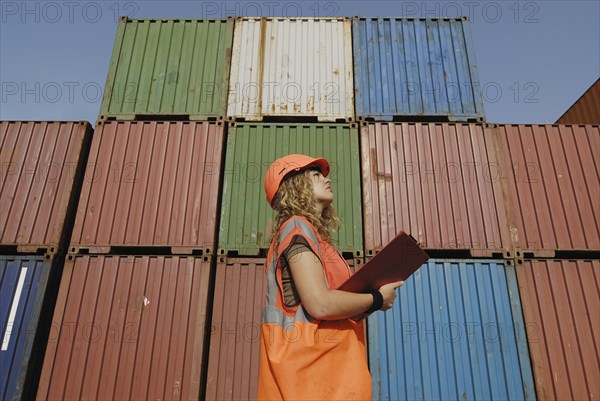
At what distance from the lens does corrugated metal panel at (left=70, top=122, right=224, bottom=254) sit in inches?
274

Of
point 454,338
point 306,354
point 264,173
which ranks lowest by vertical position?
point 306,354

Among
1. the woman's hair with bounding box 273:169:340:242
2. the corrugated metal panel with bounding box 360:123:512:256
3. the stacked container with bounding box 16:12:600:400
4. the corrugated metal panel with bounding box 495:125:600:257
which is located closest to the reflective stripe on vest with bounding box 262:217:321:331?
the woman's hair with bounding box 273:169:340:242

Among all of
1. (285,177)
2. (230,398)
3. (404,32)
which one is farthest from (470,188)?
(285,177)

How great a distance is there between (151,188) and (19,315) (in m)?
→ 2.68

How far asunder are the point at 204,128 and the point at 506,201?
542 cm

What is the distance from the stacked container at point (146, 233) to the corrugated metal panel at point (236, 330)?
7.8 inches

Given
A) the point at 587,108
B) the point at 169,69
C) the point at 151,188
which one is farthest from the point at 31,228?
the point at 587,108

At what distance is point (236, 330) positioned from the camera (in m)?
6.36

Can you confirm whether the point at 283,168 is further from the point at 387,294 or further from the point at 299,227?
the point at 387,294

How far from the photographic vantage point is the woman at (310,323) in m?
1.95

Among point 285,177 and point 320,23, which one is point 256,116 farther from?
point 285,177

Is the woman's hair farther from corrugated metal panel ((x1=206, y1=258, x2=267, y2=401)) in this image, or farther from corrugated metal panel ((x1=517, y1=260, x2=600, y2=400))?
corrugated metal panel ((x1=517, y1=260, x2=600, y2=400))

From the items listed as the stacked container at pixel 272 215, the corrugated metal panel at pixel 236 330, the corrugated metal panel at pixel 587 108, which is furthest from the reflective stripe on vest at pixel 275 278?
the corrugated metal panel at pixel 587 108

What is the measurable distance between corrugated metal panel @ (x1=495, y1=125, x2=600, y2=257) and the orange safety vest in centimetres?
576
